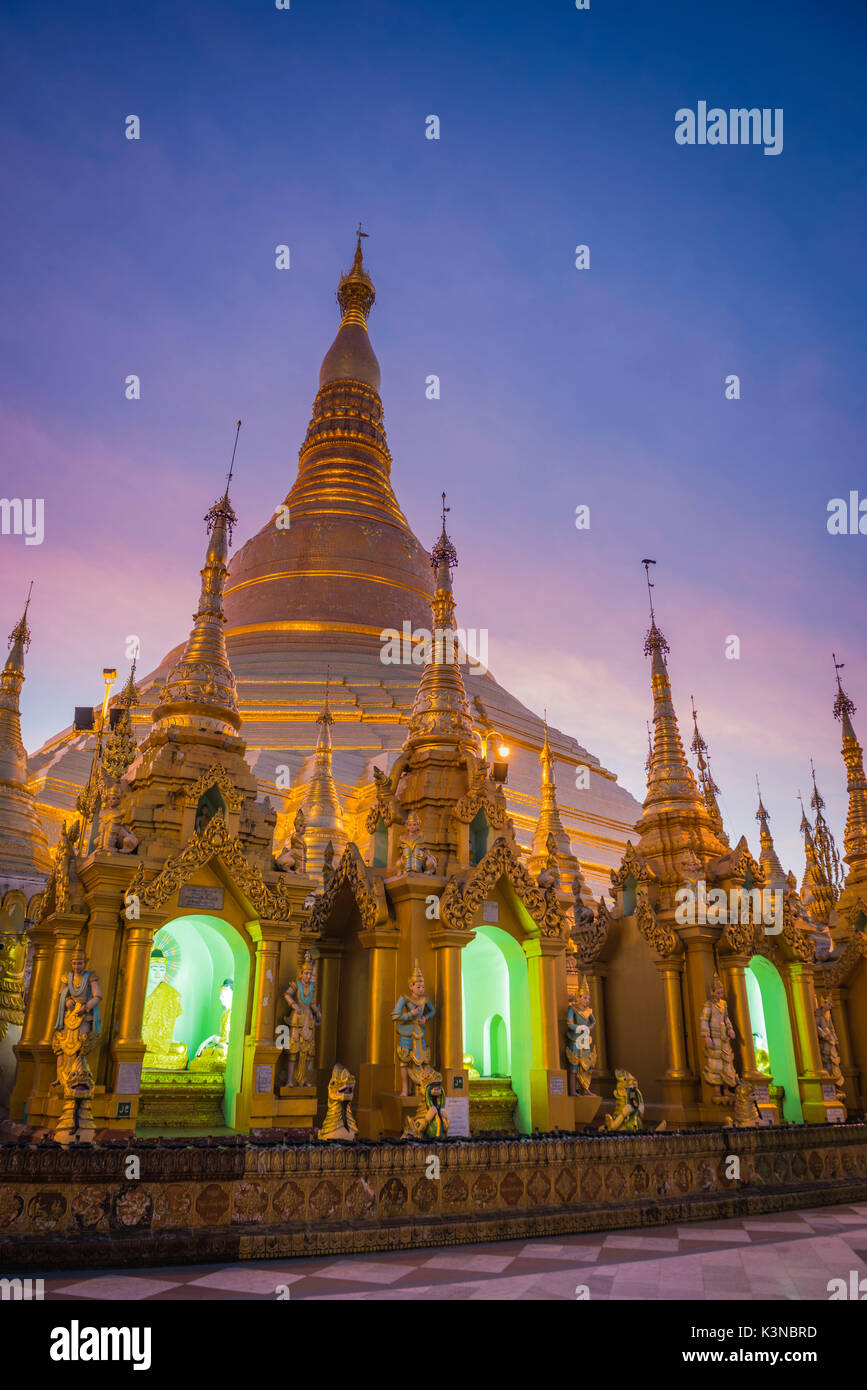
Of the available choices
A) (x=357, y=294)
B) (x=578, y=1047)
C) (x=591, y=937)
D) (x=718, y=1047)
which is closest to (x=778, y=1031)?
Answer: (x=718, y=1047)

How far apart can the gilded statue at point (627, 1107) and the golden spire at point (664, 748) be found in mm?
6930

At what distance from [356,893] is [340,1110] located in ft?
12.5

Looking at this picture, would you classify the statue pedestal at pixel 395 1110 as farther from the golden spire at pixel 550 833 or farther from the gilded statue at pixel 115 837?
the golden spire at pixel 550 833

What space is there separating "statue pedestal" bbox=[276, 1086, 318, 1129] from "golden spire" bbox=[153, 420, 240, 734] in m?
6.47

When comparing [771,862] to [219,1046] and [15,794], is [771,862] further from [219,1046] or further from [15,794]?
[15,794]

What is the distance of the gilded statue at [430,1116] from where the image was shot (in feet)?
36.2

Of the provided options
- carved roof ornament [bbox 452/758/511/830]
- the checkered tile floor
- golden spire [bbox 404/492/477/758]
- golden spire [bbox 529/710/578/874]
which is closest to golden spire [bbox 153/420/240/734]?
golden spire [bbox 404/492/477/758]

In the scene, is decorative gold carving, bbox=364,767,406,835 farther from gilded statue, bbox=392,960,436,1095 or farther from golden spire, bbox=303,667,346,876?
golden spire, bbox=303,667,346,876

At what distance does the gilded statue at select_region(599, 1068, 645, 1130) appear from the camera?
1300 centimetres

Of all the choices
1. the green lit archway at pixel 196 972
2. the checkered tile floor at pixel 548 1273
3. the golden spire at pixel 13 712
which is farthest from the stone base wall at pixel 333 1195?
→ the golden spire at pixel 13 712

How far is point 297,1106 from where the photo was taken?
43.2 feet
